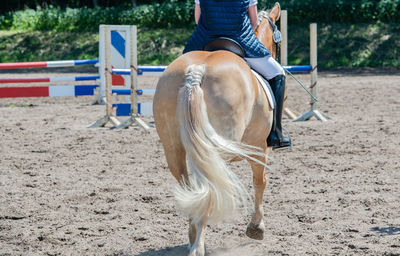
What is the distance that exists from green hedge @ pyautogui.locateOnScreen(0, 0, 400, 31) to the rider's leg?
19.5 m

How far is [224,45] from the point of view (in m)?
4.08

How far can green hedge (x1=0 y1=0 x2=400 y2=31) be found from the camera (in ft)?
74.5

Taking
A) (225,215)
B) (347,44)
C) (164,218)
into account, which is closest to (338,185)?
(164,218)

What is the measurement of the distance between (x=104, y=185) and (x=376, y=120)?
229 inches

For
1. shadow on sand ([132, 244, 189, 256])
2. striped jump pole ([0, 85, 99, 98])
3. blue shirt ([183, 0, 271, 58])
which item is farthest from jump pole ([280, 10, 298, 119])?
shadow on sand ([132, 244, 189, 256])

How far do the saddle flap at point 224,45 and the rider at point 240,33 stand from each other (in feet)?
0.12

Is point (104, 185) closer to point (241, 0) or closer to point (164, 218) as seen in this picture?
point (164, 218)

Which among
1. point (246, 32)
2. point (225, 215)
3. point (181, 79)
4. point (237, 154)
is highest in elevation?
point (246, 32)

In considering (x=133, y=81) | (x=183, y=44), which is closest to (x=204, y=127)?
(x=133, y=81)

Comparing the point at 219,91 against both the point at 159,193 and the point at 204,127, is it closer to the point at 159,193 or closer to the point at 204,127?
the point at 204,127

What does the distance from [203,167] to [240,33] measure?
1.23 meters

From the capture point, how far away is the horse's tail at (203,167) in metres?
3.36

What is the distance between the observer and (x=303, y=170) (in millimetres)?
6715

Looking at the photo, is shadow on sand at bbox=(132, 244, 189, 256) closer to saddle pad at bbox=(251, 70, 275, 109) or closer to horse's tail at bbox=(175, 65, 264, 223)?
horse's tail at bbox=(175, 65, 264, 223)
